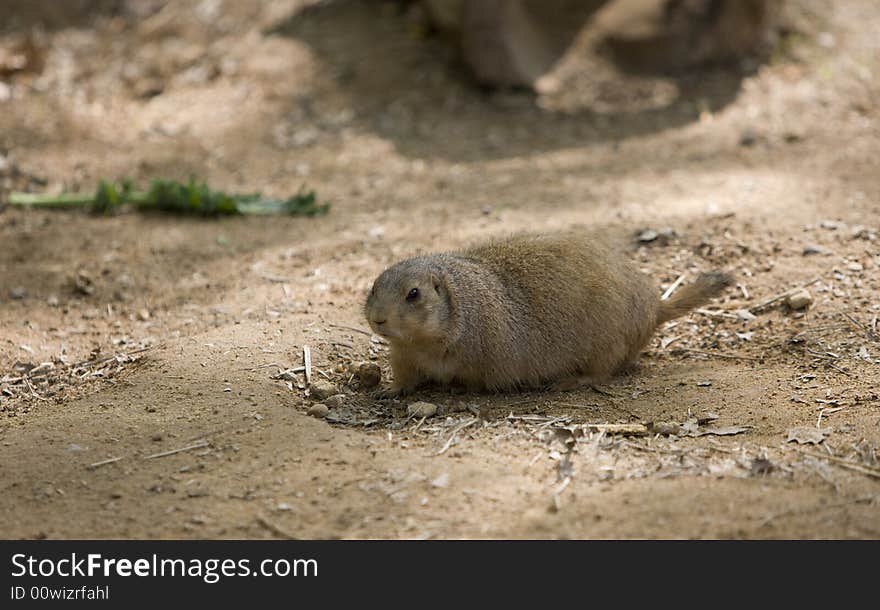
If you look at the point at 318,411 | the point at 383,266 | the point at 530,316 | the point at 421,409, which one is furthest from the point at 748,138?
the point at 318,411

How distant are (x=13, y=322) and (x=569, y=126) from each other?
501cm

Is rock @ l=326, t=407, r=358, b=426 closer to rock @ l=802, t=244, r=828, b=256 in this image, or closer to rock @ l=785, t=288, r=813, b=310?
rock @ l=785, t=288, r=813, b=310

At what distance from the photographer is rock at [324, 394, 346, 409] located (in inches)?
180

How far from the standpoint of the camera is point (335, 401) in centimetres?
459

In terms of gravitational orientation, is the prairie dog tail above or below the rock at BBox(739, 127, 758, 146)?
below

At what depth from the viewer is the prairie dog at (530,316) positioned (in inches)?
183

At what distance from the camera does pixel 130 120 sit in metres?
8.81

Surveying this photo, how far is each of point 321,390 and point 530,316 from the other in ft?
3.60

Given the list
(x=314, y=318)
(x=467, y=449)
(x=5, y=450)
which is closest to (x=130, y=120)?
(x=314, y=318)

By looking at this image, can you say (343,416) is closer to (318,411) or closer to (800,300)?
(318,411)

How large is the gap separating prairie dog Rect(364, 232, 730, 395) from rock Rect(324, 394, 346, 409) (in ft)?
0.92

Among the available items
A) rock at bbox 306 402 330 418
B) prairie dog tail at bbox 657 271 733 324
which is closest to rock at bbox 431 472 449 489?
rock at bbox 306 402 330 418

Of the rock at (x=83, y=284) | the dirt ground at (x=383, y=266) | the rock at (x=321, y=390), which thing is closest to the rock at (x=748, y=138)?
the dirt ground at (x=383, y=266)
